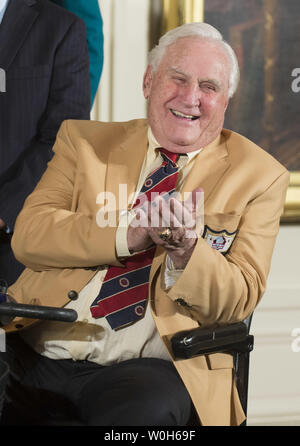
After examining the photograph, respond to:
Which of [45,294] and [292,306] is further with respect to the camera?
[292,306]

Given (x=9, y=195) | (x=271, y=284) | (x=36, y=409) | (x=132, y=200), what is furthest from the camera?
(x=271, y=284)

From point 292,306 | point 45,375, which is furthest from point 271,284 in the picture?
point 45,375

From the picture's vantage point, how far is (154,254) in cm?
204

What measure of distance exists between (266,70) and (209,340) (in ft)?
5.69

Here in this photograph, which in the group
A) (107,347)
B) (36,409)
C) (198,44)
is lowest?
(36,409)

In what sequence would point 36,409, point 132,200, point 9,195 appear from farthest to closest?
point 9,195 < point 132,200 < point 36,409

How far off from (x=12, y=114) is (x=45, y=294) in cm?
68

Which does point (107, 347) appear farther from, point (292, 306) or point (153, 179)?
point (292, 306)

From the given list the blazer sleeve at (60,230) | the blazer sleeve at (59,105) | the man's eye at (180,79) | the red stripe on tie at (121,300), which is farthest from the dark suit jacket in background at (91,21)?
the red stripe on tie at (121,300)

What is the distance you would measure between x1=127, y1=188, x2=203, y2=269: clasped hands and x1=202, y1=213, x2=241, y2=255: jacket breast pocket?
0.08 metres

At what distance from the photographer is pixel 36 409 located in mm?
1962

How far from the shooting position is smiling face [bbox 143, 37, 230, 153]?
6.66 feet

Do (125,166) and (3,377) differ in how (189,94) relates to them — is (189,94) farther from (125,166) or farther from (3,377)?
(3,377)

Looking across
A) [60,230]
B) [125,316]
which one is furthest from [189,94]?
[125,316]
